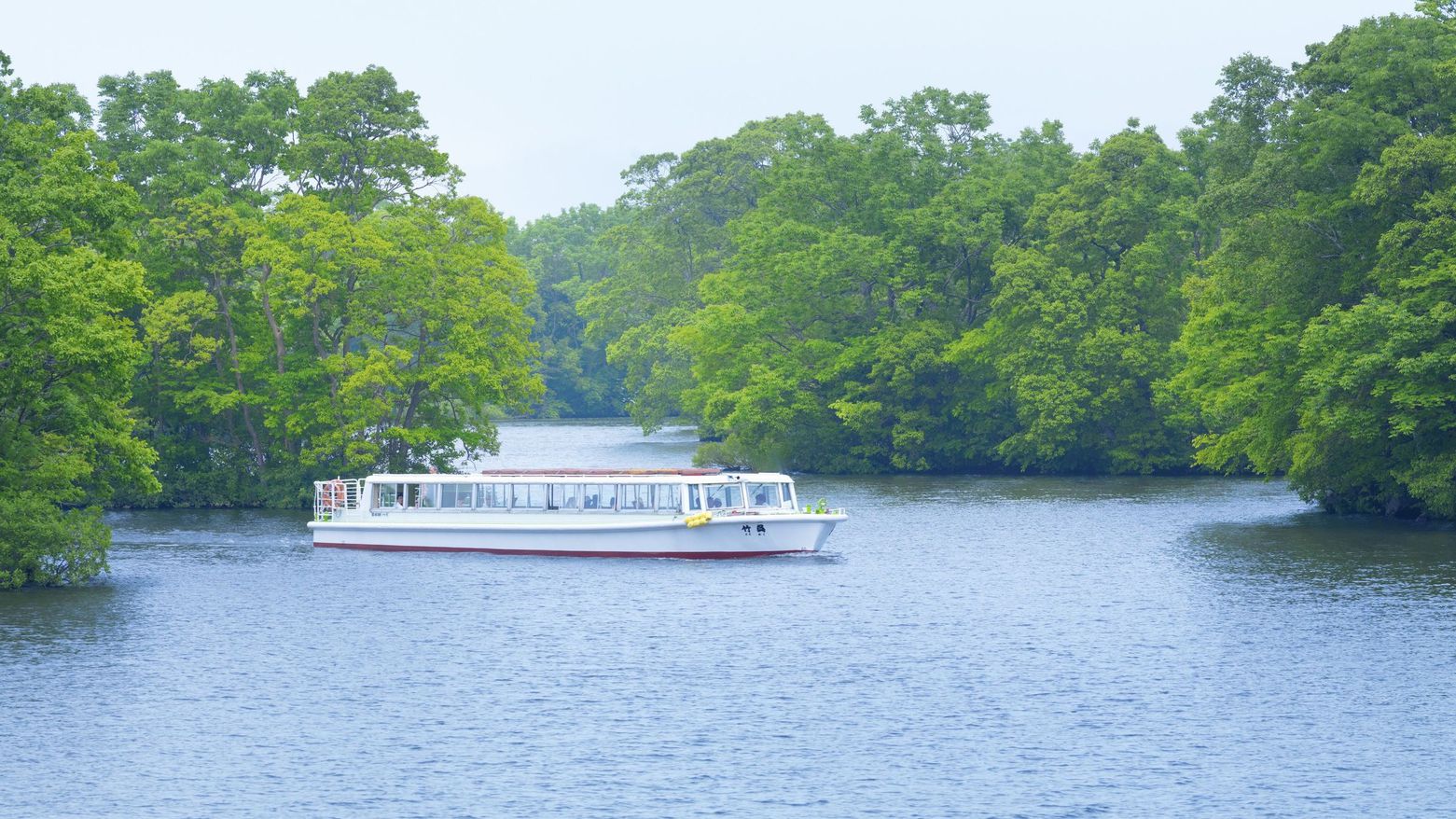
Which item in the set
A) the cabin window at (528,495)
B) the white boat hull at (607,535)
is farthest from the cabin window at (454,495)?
the cabin window at (528,495)

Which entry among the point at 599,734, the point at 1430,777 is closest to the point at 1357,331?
the point at 1430,777

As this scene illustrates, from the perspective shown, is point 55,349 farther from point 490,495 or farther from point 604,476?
point 604,476

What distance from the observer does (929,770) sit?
133 feet

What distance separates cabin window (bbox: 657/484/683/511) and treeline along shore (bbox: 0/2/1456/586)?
2088 cm

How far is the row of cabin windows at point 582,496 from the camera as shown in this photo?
75875 millimetres

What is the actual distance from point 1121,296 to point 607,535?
2098 inches

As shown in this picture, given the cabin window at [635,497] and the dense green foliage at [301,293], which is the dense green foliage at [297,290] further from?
the cabin window at [635,497]

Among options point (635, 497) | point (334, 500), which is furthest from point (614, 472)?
point (334, 500)

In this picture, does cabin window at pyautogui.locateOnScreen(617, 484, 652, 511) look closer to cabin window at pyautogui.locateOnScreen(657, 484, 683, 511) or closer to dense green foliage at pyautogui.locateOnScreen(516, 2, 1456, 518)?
cabin window at pyautogui.locateOnScreen(657, 484, 683, 511)

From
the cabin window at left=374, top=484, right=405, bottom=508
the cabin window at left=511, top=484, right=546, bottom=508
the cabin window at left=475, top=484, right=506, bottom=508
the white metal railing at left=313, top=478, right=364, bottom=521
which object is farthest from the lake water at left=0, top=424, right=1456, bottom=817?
the cabin window at left=374, top=484, right=405, bottom=508

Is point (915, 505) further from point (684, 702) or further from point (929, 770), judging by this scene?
point (929, 770)

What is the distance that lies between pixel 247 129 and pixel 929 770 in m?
76.5

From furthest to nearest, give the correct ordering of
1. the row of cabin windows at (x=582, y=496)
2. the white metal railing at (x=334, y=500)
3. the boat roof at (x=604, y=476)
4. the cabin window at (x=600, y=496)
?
the white metal railing at (x=334, y=500) < the cabin window at (x=600, y=496) < the row of cabin windows at (x=582, y=496) < the boat roof at (x=604, y=476)

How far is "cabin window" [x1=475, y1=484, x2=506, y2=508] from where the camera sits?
80.6m
